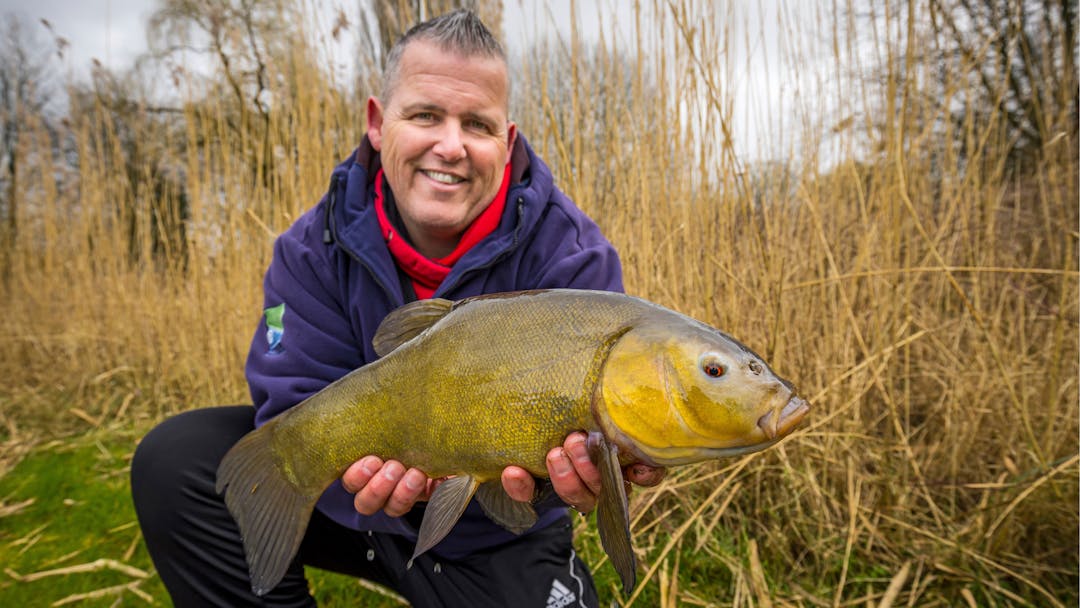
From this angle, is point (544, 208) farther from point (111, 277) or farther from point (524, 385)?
point (111, 277)

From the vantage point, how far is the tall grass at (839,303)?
159cm

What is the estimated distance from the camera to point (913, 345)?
88.3 inches

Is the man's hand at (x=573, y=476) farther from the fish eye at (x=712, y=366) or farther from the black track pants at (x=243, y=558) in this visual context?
the black track pants at (x=243, y=558)

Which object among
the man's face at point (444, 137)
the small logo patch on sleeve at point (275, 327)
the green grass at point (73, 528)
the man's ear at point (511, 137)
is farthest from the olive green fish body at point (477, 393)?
the green grass at point (73, 528)

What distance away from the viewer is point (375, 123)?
176cm

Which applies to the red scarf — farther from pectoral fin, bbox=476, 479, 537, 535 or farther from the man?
pectoral fin, bbox=476, 479, 537, 535

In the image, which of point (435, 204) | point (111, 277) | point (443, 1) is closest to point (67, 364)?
point (111, 277)

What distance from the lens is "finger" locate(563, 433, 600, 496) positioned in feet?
2.98

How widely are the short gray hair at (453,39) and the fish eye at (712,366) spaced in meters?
1.05

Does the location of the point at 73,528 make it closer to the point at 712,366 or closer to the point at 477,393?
the point at 477,393

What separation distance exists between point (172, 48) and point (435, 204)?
2.70 metres

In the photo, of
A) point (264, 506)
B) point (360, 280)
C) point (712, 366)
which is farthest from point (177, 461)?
point (712, 366)

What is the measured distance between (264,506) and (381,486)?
249 millimetres

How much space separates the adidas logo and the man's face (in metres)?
0.86
